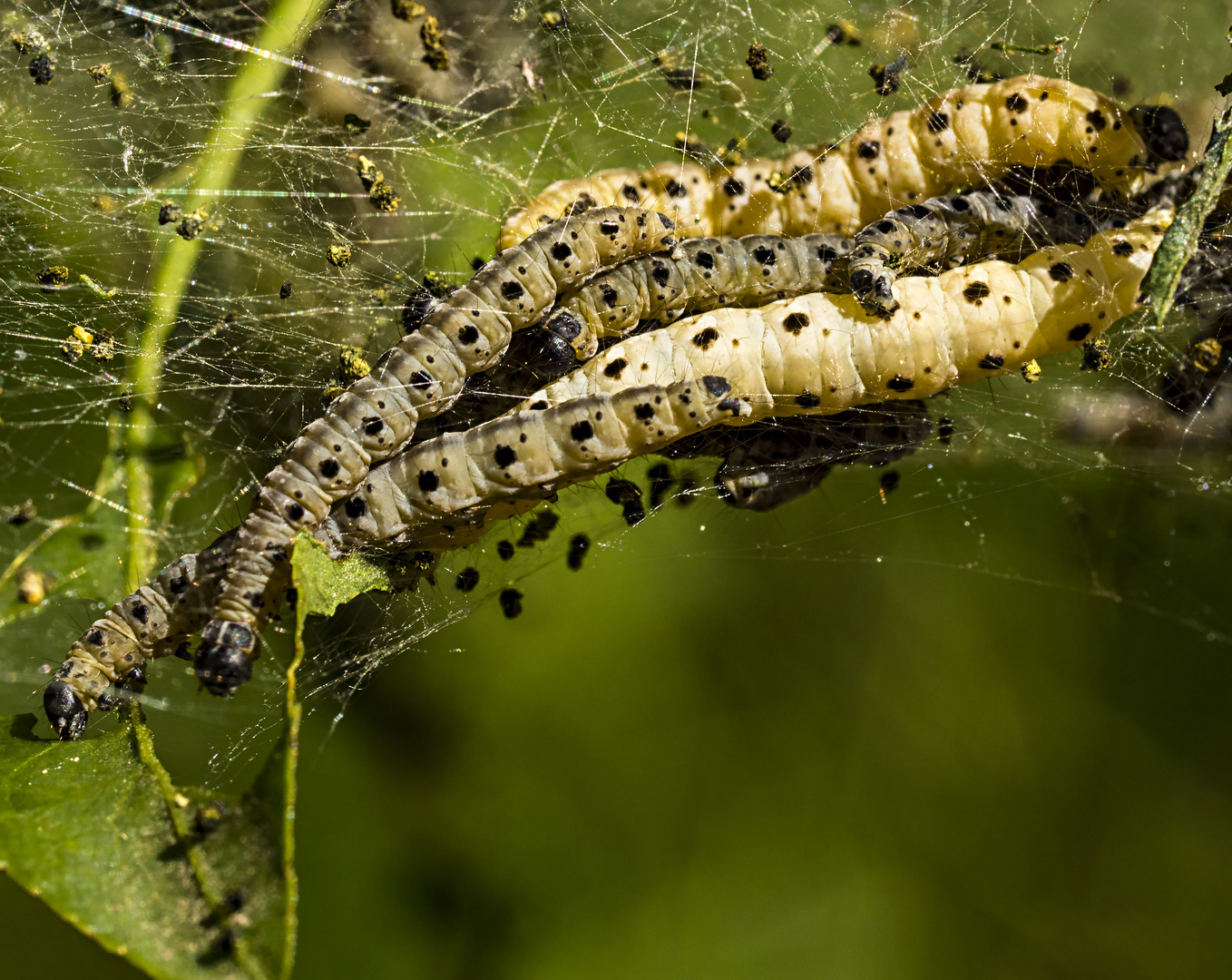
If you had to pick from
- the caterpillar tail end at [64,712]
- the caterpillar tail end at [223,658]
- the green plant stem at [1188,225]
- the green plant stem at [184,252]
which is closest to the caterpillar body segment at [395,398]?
the caterpillar tail end at [223,658]

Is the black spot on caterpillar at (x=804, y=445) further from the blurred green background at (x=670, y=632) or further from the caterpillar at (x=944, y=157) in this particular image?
the caterpillar at (x=944, y=157)

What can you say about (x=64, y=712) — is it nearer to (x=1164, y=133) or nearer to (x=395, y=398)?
(x=395, y=398)

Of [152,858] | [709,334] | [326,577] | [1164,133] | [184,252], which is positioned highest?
[184,252]

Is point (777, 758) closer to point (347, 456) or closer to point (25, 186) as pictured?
point (347, 456)

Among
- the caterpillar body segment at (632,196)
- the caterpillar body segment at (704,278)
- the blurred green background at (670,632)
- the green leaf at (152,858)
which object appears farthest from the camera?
the blurred green background at (670,632)

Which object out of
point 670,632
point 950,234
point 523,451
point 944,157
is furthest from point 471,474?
point 944,157
